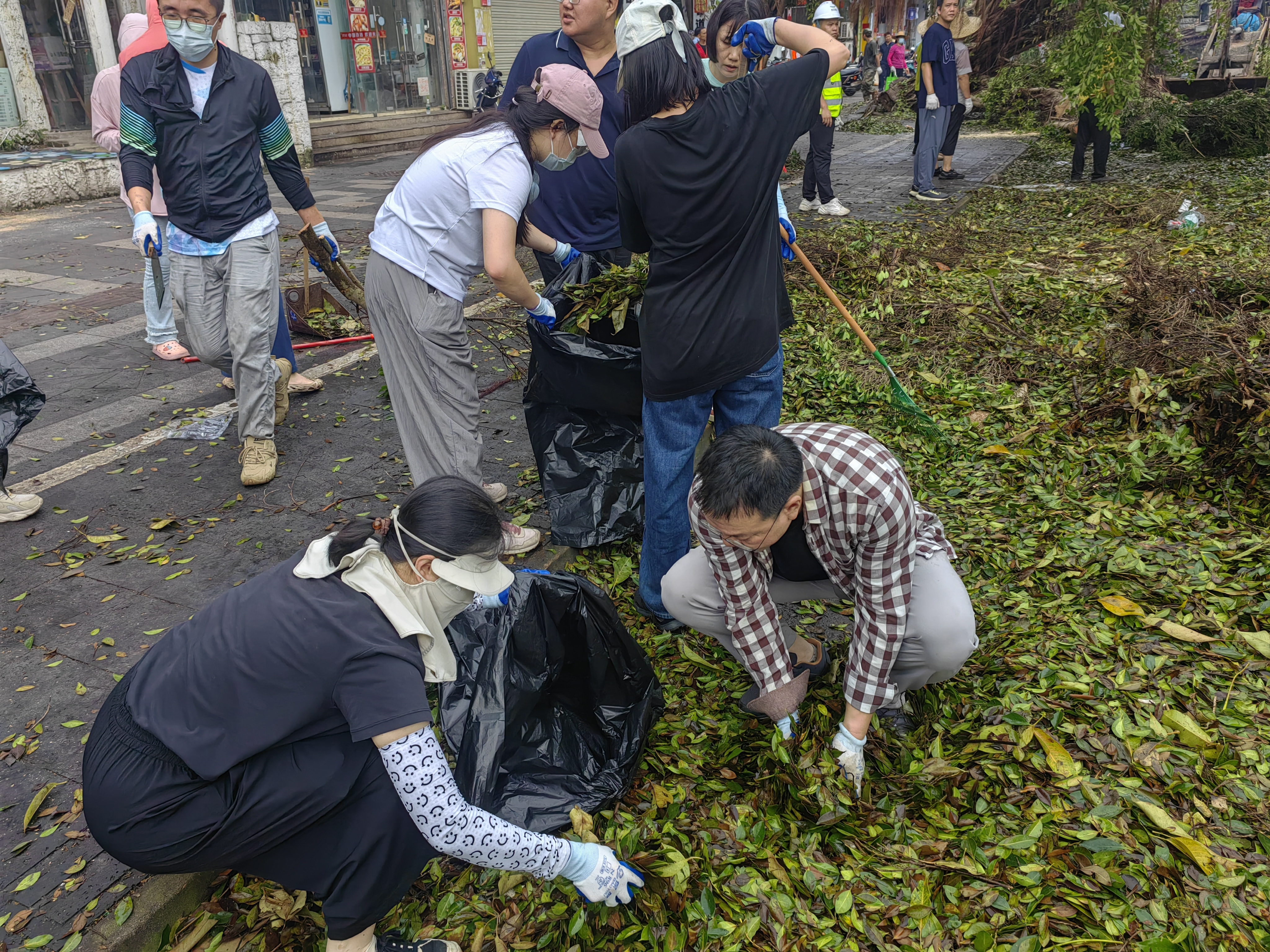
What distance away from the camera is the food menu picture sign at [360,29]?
1441 centimetres

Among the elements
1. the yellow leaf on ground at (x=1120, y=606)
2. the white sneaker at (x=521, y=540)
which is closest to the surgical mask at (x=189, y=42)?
the white sneaker at (x=521, y=540)

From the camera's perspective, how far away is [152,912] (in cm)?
207

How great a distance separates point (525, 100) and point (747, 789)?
2.18 metres

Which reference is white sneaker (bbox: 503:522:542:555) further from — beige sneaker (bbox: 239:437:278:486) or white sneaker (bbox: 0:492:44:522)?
white sneaker (bbox: 0:492:44:522)

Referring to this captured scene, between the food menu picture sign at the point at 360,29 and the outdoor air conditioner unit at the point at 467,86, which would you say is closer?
the food menu picture sign at the point at 360,29

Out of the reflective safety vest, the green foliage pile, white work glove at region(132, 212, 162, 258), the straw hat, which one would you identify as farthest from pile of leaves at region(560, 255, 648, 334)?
the green foliage pile

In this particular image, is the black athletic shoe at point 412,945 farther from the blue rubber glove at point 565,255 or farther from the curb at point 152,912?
the blue rubber glove at point 565,255

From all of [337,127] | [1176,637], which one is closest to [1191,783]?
[1176,637]

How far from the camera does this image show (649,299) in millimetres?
2654

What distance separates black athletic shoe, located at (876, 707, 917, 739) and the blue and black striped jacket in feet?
10.9

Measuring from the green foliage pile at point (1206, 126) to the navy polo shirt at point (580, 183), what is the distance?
9.76 m

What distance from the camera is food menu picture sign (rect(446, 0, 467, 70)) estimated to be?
15.5m

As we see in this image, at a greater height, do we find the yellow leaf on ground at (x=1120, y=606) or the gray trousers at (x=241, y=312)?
the gray trousers at (x=241, y=312)

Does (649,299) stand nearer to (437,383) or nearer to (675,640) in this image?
(437,383)
